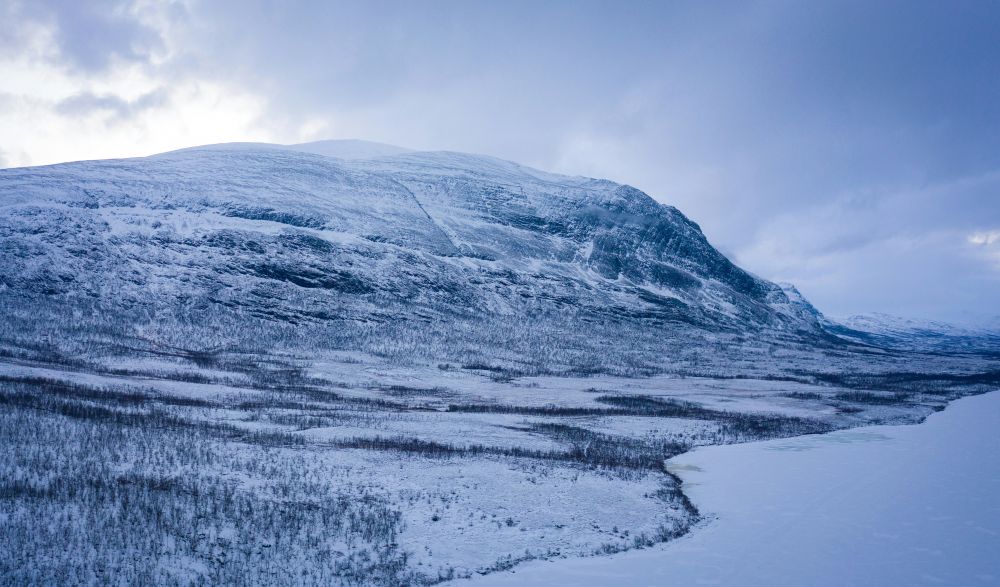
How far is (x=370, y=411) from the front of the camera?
3841 cm

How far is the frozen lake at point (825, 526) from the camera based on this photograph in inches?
523

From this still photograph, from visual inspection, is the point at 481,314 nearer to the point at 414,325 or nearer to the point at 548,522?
the point at 414,325

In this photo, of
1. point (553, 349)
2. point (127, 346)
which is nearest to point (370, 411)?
point (127, 346)

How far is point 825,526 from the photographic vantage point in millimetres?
16469

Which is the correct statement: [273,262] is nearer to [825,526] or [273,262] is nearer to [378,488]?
[378,488]

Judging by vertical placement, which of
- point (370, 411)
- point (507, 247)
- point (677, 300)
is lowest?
point (370, 411)

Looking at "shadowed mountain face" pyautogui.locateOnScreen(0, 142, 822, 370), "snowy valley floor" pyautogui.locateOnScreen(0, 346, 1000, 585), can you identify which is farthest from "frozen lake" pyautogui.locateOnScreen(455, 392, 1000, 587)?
"shadowed mountain face" pyautogui.locateOnScreen(0, 142, 822, 370)

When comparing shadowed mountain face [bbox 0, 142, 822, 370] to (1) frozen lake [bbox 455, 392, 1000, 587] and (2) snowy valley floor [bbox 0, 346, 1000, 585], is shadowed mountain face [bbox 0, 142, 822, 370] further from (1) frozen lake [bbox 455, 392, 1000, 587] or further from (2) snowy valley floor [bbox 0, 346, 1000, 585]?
(1) frozen lake [bbox 455, 392, 1000, 587]

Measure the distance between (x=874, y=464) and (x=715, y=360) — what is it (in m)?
87.5

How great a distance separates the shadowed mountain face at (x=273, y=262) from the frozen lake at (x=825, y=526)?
83.1m

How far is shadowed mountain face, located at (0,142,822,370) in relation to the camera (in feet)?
314

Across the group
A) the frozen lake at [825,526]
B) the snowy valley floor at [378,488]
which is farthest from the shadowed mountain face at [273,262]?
the frozen lake at [825,526]

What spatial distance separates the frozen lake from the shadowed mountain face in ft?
273

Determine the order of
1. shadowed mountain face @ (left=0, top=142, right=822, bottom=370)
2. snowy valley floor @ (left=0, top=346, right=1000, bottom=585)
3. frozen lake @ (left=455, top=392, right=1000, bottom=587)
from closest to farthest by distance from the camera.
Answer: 1. snowy valley floor @ (left=0, top=346, right=1000, bottom=585)
2. frozen lake @ (left=455, top=392, right=1000, bottom=587)
3. shadowed mountain face @ (left=0, top=142, right=822, bottom=370)
